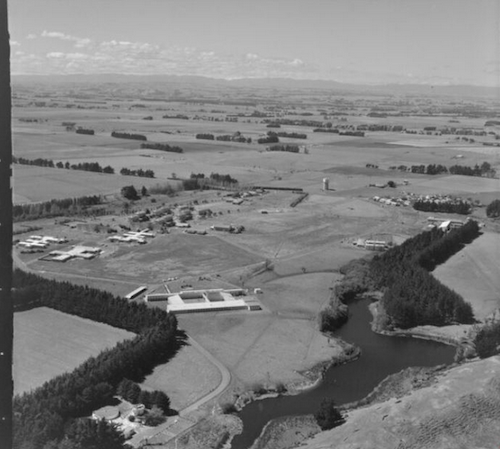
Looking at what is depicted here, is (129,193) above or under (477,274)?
above

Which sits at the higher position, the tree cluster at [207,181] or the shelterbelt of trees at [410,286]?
the tree cluster at [207,181]

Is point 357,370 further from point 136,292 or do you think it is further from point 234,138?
point 234,138

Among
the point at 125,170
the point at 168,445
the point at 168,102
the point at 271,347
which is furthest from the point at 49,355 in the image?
the point at 168,102

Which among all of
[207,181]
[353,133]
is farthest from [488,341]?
[353,133]

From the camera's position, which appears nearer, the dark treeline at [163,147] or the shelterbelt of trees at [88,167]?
the shelterbelt of trees at [88,167]

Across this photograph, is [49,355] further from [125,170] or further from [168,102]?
[168,102]

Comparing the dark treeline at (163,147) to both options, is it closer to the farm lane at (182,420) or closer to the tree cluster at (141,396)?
the farm lane at (182,420)

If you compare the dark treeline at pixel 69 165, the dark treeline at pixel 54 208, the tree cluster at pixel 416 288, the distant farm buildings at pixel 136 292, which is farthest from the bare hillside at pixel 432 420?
the dark treeline at pixel 69 165
